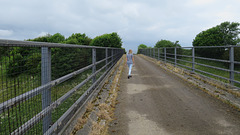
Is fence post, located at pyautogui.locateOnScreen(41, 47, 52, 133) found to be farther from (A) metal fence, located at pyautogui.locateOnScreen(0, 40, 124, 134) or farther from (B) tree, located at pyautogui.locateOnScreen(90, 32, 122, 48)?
(B) tree, located at pyautogui.locateOnScreen(90, 32, 122, 48)

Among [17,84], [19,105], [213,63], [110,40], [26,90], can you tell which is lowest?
[19,105]

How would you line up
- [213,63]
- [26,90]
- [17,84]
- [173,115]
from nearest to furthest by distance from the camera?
[17,84] → [26,90] → [173,115] → [213,63]

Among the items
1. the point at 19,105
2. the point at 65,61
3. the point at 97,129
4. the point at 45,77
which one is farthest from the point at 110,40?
the point at 19,105

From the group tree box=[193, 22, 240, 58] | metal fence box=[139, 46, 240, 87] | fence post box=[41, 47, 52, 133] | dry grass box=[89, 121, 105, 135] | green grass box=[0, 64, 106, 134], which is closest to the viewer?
green grass box=[0, 64, 106, 134]

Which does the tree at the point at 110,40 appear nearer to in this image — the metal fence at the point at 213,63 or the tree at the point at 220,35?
the metal fence at the point at 213,63

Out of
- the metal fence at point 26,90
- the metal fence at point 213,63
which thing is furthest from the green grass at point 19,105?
the metal fence at point 213,63

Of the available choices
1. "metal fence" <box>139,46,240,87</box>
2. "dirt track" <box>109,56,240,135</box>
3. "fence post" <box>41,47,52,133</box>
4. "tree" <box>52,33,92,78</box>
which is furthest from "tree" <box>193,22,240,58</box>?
"fence post" <box>41,47,52,133</box>

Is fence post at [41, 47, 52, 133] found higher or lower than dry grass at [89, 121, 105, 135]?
higher

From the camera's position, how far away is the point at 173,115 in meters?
3.96

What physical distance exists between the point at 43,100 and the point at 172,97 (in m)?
Answer: 4.24

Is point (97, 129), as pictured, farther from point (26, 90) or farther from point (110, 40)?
point (110, 40)

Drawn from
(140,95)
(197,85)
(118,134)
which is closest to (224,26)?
(197,85)

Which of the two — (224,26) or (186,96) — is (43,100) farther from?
(224,26)

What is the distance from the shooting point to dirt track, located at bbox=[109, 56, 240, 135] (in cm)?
325
